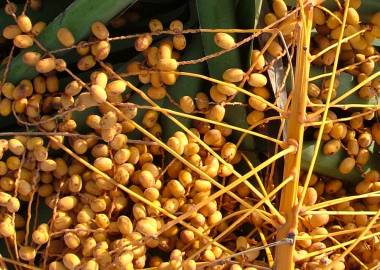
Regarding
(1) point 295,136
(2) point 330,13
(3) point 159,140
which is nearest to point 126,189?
(3) point 159,140

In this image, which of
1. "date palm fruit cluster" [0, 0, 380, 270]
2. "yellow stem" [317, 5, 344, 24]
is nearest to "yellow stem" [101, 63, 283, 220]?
"date palm fruit cluster" [0, 0, 380, 270]

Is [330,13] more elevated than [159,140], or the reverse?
[330,13]

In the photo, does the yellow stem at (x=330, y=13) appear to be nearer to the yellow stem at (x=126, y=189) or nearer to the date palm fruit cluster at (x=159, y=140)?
the date palm fruit cluster at (x=159, y=140)

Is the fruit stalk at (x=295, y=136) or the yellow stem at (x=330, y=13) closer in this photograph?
the fruit stalk at (x=295, y=136)

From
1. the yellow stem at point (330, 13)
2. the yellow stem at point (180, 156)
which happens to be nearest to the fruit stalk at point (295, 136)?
the yellow stem at point (180, 156)

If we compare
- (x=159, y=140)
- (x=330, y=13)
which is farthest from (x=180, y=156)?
(x=330, y=13)

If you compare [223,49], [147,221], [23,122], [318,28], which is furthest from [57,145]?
[318,28]

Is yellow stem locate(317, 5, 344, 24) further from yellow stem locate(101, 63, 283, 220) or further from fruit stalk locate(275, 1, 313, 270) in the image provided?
yellow stem locate(101, 63, 283, 220)

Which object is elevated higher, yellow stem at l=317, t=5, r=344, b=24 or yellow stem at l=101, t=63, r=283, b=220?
yellow stem at l=317, t=5, r=344, b=24

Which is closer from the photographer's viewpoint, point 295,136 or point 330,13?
point 295,136

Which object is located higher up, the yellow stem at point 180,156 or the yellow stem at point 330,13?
the yellow stem at point 330,13

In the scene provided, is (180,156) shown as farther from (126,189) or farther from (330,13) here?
(330,13)
